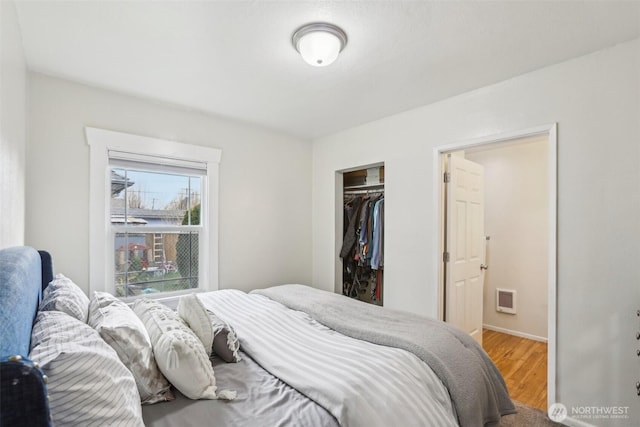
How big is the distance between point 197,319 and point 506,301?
380 centimetres

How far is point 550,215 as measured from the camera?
7.02ft

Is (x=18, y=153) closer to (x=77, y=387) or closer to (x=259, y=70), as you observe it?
(x=259, y=70)

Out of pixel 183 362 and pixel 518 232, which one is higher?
pixel 518 232

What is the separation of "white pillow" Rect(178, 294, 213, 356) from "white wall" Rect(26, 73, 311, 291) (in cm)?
151

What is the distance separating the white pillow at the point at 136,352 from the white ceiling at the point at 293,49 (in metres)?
1.52

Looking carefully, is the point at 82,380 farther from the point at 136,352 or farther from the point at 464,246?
the point at 464,246

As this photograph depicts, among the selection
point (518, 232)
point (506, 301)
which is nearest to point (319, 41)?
point (518, 232)

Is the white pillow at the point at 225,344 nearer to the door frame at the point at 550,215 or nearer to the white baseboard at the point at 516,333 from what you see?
the door frame at the point at 550,215

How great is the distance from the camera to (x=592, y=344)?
195 centimetres

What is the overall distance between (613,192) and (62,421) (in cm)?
270

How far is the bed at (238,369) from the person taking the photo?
742 mm

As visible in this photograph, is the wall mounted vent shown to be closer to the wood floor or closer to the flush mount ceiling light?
the wood floor

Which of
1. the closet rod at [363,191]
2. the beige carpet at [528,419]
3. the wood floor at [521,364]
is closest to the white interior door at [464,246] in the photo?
the wood floor at [521,364]

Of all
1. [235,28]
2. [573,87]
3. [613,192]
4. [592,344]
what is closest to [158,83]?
[235,28]
